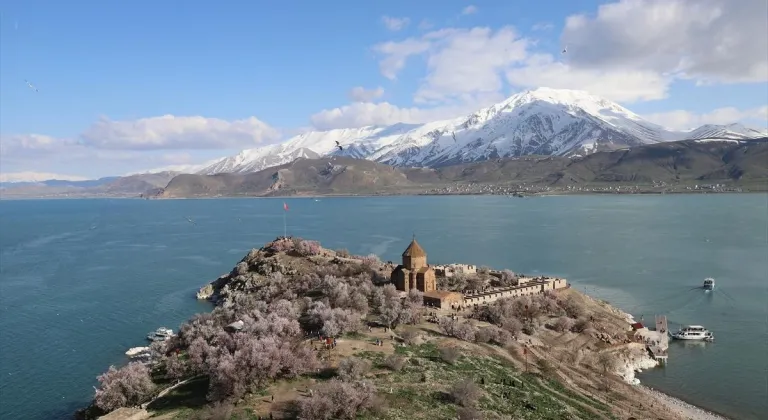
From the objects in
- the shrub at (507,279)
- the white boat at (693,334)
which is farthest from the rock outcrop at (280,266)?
the white boat at (693,334)

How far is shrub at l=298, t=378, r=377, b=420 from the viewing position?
942 inches

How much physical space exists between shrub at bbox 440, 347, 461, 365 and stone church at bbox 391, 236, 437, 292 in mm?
15380

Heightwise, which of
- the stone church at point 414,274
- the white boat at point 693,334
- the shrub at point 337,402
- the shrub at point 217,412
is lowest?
the white boat at point 693,334

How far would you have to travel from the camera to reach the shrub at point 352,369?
2798 centimetres

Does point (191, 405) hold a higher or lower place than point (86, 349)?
higher

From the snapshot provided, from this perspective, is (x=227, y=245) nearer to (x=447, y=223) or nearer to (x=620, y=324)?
(x=447, y=223)

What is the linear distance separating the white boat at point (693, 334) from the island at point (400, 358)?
14.7ft

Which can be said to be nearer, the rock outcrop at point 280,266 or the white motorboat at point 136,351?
the white motorboat at point 136,351

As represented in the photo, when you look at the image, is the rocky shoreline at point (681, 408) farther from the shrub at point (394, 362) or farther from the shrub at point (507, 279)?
the shrub at point (507, 279)

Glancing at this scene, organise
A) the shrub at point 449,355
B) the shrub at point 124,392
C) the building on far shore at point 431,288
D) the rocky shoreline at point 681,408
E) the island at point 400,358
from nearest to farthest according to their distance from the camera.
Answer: the island at point 400,358 → the shrub at point 124,392 → the shrub at point 449,355 → the rocky shoreline at point 681,408 → the building on far shore at point 431,288

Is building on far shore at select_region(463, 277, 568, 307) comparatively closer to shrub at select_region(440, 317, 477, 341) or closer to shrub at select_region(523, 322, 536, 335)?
shrub at select_region(523, 322, 536, 335)

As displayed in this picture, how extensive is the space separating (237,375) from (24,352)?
105 feet

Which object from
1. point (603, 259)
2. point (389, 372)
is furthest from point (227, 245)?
point (389, 372)

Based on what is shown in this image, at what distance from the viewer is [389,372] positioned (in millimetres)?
30625
